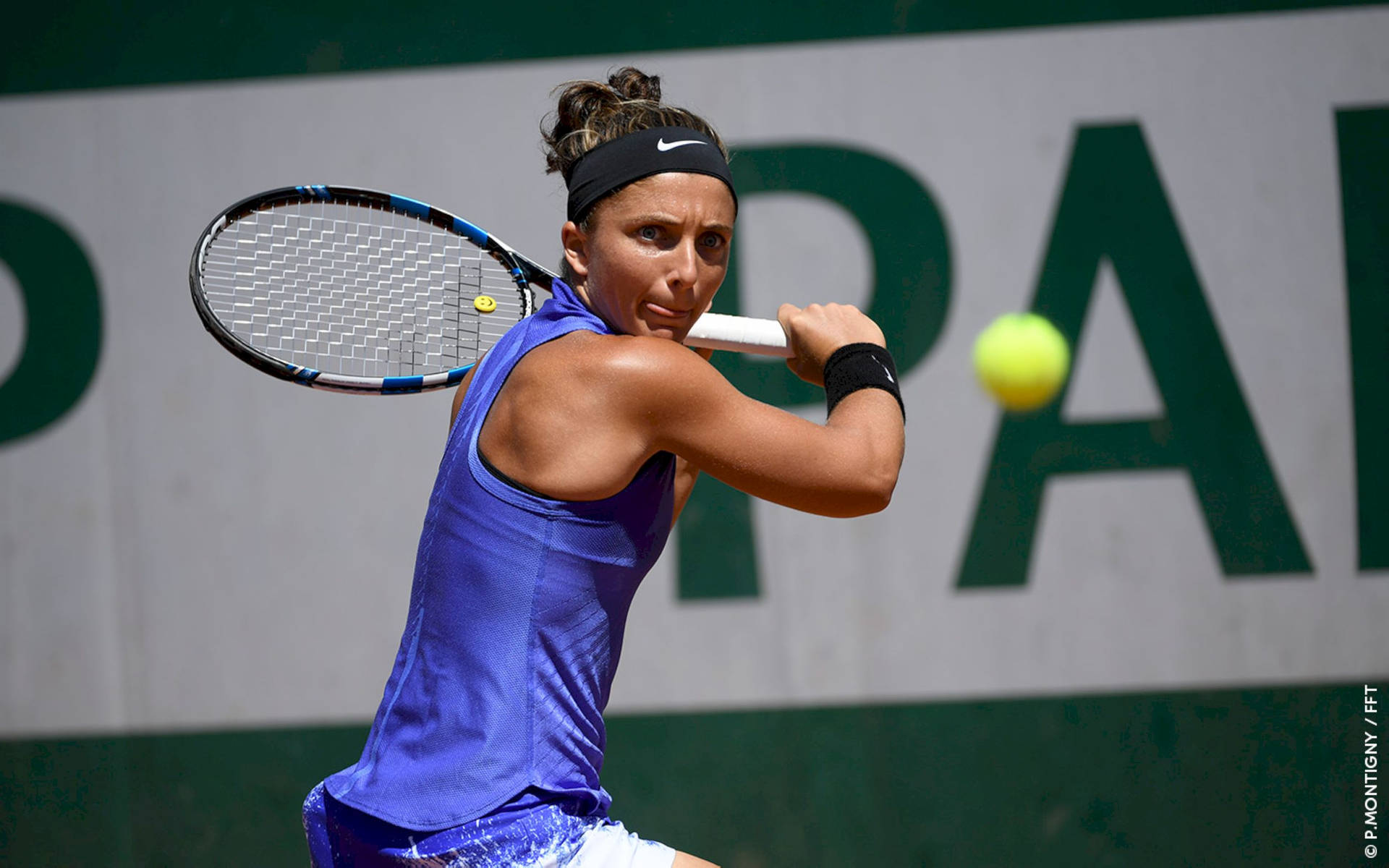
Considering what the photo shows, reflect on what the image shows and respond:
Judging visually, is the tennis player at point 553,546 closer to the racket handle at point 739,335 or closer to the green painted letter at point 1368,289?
the racket handle at point 739,335

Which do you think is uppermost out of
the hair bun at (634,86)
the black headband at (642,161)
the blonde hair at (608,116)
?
the hair bun at (634,86)

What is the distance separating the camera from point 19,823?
13.0ft

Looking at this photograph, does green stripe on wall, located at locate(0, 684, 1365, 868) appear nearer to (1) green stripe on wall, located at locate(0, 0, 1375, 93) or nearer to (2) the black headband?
(1) green stripe on wall, located at locate(0, 0, 1375, 93)

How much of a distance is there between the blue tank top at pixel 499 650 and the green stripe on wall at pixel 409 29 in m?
2.76

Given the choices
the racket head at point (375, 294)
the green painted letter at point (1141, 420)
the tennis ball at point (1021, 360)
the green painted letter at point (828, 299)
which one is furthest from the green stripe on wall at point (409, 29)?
the racket head at point (375, 294)

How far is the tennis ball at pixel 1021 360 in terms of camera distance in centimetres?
386

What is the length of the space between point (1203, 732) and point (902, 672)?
96 cm

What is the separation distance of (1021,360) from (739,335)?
86.5 inches

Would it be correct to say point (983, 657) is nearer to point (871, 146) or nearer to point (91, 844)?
point (871, 146)

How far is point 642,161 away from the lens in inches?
63.0

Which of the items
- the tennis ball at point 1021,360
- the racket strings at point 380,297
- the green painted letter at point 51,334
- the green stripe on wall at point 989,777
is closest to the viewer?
the racket strings at point 380,297

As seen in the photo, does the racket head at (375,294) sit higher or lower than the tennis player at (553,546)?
higher

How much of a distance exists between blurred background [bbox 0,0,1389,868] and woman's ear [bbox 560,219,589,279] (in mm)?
2214

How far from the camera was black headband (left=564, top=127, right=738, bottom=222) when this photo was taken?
1.60 metres
